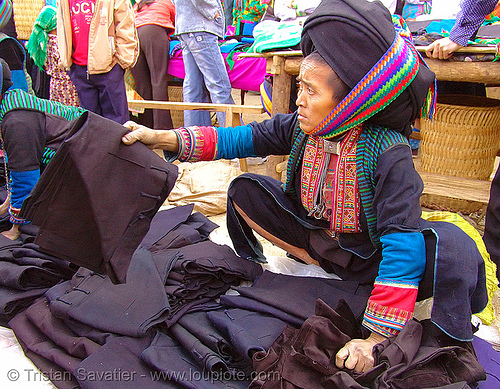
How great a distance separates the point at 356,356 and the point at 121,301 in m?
0.95

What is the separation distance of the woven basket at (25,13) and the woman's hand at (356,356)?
5.48 meters

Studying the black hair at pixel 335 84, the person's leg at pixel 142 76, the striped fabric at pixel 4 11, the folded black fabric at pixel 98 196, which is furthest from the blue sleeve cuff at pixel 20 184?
the person's leg at pixel 142 76

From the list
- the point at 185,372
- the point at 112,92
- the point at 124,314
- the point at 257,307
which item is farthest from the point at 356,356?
the point at 112,92

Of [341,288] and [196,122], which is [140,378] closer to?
[341,288]

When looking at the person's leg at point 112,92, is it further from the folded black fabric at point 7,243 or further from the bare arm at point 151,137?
the bare arm at point 151,137

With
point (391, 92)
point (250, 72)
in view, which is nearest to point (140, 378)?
point (391, 92)

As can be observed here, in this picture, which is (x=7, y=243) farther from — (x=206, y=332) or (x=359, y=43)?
(x=359, y=43)

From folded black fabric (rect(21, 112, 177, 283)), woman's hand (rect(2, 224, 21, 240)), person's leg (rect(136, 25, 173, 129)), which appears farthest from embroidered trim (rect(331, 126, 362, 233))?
person's leg (rect(136, 25, 173, 129))

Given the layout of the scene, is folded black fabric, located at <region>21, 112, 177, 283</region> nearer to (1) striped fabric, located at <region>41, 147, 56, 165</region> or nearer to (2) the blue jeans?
(1) striped fabric, located at <region>41, 147, 56, 165</region>

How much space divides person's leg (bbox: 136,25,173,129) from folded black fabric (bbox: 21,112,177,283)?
406 centimetres

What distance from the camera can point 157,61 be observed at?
5363 millimetres

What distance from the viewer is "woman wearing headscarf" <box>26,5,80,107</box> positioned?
3.93m

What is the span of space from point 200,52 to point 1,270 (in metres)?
3.20

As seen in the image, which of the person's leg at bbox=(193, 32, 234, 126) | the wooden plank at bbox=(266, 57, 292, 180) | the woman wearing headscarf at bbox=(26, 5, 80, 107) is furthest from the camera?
the person's leg at bbox=(193, 32, 234, 126)
